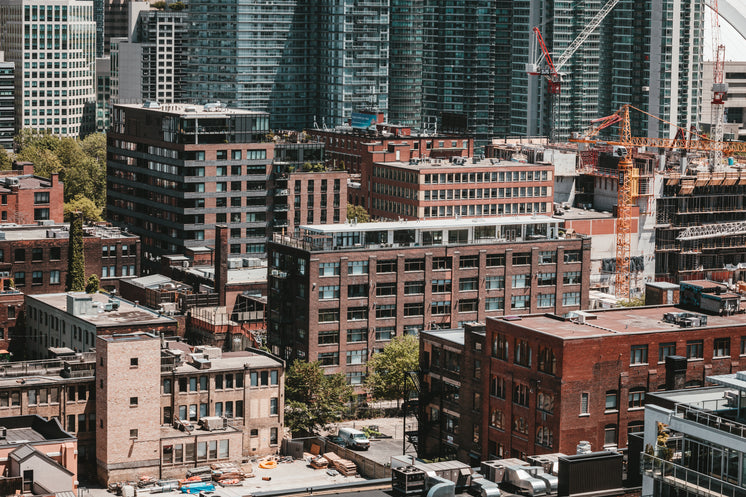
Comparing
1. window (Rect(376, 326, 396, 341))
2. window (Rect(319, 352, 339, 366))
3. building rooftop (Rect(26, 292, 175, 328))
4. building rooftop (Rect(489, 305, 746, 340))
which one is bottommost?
window (Rect(319, 352, 339, 366))

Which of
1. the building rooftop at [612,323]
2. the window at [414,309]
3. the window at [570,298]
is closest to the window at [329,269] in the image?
the window at [414,309]

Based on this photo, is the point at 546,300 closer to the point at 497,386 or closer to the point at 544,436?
the point at 497,386

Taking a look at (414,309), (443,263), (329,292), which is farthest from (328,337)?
(443,263)

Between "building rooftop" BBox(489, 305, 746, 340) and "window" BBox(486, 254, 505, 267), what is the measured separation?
4759 centimetres

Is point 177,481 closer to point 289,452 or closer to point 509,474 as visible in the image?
point 289,452

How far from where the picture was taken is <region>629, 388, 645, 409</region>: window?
390 ft

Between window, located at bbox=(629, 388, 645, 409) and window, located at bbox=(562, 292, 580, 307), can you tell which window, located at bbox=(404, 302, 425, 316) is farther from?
window, located at bbox=(629, 388, 645, 409)

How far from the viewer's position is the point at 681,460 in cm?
7775

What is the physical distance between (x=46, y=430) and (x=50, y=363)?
2774 centimetres

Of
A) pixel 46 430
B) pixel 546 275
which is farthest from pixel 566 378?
pixel 546 275

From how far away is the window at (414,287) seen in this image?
172625 mm

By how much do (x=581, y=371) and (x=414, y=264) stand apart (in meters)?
58.2

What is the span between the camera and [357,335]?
171000 millimetres

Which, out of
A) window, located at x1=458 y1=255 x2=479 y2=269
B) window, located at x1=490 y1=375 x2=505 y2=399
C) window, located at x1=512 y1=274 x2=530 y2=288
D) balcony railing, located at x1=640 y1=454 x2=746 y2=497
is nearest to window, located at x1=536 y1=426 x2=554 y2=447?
window, located at x1=490 y1=375 x2=505 y2=399
